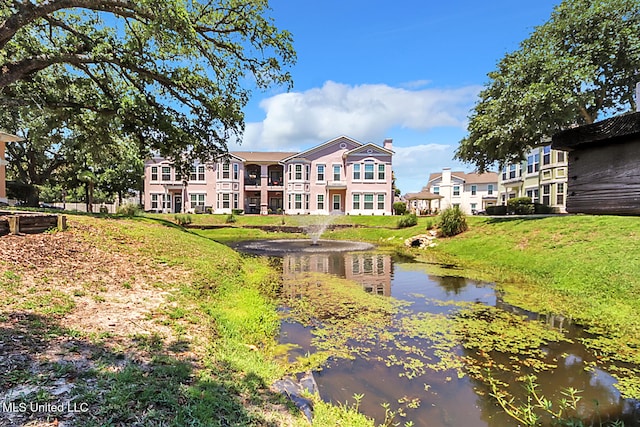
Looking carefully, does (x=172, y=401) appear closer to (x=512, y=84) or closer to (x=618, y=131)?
(x=618, y=131)

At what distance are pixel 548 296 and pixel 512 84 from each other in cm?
1446

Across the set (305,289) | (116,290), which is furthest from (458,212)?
(116,290)

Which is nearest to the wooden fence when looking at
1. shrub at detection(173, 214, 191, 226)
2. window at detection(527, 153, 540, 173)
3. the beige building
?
shrub at detection(173, 214, 191, 226)

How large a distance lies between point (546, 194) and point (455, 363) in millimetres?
30876

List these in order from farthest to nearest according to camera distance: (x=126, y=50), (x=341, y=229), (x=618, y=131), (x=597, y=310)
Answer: (x=341, y=229), (x=126, y=50), (x=597, y=310), (x=618, y=131)

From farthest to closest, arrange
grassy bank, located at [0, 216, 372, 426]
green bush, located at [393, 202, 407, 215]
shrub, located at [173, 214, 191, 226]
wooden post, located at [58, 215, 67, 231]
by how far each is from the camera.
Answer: green bush, located at [393, 202, 407, 215]
shrub, located at [173, 214, 191, 226]
wooden post, located at [58, 215, 67, 231]
grassy bank, located at [0, 216, 372, 426]

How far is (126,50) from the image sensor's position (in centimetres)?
1227

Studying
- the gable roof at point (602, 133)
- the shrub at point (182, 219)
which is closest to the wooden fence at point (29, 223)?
the gable roof at point (602, 133)

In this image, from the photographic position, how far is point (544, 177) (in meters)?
29.7

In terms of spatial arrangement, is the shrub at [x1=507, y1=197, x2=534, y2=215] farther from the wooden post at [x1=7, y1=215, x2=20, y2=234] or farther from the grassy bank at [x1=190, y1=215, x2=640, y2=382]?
the wooden post at [x1=7, y1=215, x2=20, y2=234]

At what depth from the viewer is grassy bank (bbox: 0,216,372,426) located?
9.51ft

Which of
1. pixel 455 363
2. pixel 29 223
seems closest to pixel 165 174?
pixel 29 223

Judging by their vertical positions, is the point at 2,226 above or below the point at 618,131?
below

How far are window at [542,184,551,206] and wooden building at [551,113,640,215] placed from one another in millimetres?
33102
